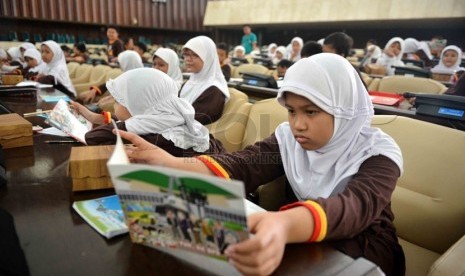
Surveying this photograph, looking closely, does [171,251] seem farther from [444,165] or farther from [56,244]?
[444,165]

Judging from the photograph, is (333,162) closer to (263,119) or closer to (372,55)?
(263,119)

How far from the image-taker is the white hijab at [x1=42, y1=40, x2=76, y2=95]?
4039 mm

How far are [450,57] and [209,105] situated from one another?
4.41 metres

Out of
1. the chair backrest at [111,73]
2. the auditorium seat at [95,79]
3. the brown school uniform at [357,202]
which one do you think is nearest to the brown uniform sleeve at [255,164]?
the brown school uniform at [357,202]

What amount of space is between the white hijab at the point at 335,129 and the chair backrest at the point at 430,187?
35 centimetres

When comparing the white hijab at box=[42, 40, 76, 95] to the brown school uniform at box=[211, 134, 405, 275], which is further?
the white hijab at box=[42, 40, 76, 95]

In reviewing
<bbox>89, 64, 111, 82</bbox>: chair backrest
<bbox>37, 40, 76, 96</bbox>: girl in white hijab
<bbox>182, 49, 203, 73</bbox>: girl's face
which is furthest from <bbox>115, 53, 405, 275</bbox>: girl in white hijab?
<bbox>89, 64, 111, 82</bbox>: chair backrest

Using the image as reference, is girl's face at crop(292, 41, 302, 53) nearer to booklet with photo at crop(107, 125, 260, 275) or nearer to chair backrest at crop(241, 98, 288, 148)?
chair backrest at crop(241, 98, 288, 148)

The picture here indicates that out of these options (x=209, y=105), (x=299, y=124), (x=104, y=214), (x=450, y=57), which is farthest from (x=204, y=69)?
(x=450, y=57)

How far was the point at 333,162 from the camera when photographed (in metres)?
1.01

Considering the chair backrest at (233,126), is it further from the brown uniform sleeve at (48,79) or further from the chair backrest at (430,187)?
the brown uniform sleeve at (48,79)

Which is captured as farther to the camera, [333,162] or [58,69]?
[58,69]

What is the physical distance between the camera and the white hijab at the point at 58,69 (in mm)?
4039

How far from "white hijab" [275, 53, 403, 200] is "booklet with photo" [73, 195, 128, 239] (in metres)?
0.54
